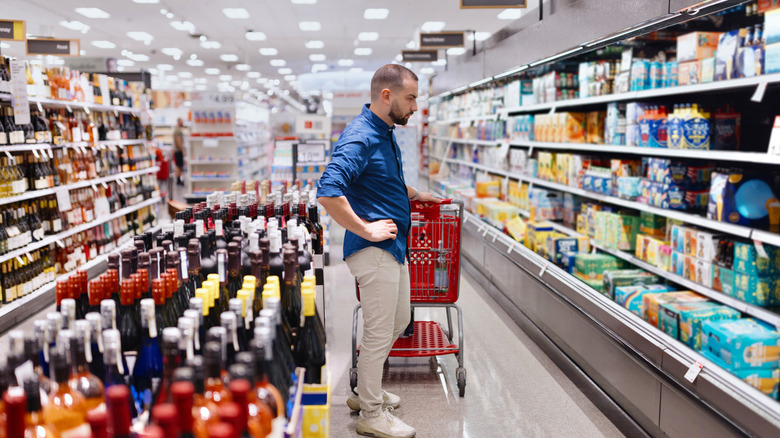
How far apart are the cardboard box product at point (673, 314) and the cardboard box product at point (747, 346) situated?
325 millimetres

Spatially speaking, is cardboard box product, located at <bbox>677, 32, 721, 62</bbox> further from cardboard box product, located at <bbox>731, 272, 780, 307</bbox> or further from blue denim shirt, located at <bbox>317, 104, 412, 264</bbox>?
blue denim shirt, located at <bbox>317, 104, 412, 264</bbox>

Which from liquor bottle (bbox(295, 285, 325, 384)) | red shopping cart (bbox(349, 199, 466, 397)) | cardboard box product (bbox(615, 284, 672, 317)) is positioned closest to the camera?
liquor bottle (bbox(295, 285, 325, 384))

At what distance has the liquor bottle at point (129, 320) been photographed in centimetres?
193

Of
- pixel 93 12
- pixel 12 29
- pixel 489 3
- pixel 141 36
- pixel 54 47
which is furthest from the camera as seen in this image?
pixel 141 36

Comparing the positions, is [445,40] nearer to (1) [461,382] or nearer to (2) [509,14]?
(2) [509,14]

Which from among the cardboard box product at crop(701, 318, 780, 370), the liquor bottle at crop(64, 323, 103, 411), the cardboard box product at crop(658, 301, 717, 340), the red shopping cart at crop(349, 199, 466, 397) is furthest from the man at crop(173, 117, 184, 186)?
the liquor bottle at crop(64, 323, 103, 411)

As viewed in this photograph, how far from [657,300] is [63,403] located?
301cm

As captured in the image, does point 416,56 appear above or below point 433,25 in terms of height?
below

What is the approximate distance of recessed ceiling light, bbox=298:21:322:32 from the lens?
13.5 meters

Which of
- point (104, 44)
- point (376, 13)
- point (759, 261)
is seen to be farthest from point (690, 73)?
point (104, 44)

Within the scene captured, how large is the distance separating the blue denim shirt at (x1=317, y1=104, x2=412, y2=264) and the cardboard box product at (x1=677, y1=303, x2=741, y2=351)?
4.73 ft

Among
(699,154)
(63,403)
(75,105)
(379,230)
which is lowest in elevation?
(63,403)

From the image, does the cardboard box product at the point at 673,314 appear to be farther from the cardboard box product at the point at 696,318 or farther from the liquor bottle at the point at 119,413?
the liquor bottle at the point at 119,413

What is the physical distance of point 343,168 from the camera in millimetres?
2760
